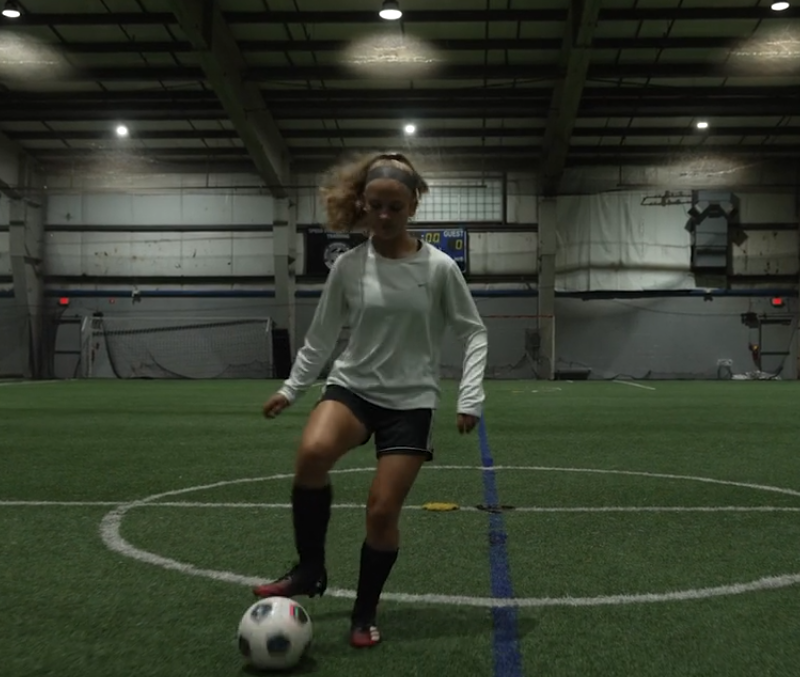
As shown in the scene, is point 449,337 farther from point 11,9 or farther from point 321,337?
point 321,337

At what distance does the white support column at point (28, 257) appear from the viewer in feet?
96.5

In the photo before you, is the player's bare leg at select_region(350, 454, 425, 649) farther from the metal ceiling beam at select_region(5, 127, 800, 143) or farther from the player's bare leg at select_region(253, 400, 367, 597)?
the metal ceiling beam at select_region(5, 127, 800, 143)

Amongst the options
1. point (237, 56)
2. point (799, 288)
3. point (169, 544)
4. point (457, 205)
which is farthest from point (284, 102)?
point (169, 544)

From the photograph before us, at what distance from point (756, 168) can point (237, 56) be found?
18.0 meters

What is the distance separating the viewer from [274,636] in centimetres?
259

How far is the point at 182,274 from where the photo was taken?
100 feet

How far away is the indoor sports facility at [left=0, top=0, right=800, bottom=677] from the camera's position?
10.5ft

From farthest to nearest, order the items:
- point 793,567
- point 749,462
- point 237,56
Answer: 1. point 237,56
2. point 749,462
3. point 793,567

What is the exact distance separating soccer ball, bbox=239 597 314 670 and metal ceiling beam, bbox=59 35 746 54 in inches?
794

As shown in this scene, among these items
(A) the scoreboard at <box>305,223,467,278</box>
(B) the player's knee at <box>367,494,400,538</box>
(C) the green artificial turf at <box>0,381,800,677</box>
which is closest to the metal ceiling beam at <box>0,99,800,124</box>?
(A) the scoreboard at <box>305,223,467,278</box>

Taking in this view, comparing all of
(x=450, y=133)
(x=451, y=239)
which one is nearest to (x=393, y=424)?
(x=450, y=133)

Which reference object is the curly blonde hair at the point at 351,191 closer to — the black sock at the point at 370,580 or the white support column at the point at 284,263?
the black sock at the point at 370,580

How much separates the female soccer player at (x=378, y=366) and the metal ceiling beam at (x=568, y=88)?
16.6 m

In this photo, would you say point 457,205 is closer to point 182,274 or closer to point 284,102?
point 284,102
